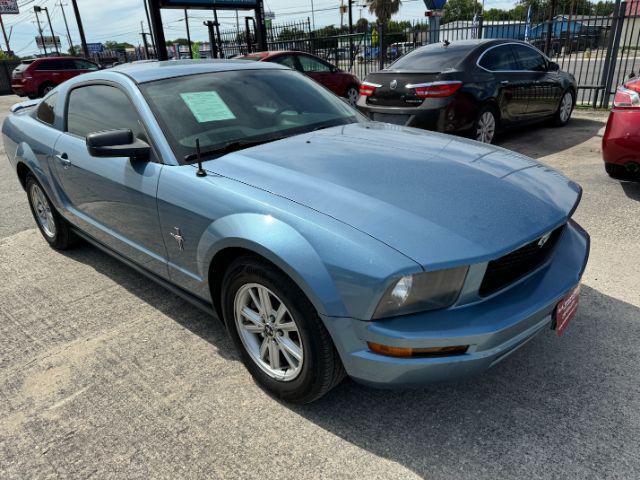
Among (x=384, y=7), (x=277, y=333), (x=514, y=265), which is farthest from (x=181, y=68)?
(x=384, y=7)

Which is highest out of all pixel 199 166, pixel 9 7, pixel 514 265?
pixel 9 7

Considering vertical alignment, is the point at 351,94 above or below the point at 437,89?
below

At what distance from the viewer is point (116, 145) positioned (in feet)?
8.80

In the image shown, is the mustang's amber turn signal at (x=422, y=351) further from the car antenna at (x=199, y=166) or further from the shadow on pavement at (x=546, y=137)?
the shadow on pavement at (x=546, y=137)

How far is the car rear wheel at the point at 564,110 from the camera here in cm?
819

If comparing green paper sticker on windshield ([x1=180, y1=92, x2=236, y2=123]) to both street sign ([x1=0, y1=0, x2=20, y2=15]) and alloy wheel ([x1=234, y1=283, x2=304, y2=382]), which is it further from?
street sign ([x1=0, y1=0, x2=20, y2=15])

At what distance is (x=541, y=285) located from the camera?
2.17 meters

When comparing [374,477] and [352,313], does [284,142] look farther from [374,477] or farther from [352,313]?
[374,477]

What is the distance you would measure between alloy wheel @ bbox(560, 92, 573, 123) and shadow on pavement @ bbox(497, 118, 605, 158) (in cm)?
16

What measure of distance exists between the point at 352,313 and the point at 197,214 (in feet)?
3.26

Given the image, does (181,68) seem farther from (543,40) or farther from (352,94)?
(543,40)

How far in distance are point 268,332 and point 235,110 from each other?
1403 mm

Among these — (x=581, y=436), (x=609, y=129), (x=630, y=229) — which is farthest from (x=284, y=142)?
(x=609, y=129)

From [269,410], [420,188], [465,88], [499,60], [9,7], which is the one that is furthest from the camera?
[9,7]
